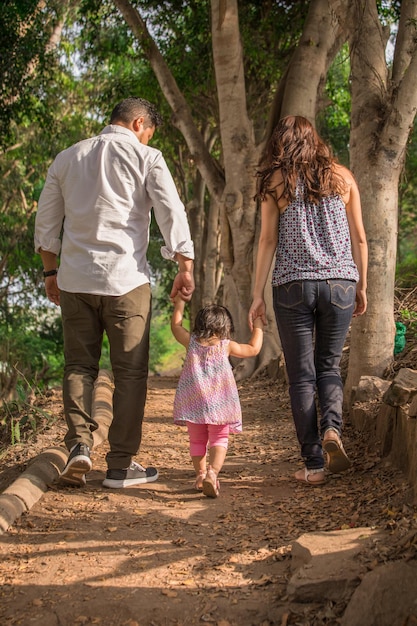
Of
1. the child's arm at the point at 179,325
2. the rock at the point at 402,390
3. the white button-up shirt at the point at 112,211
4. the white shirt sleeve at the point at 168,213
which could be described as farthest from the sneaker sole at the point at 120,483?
the rock at the point at 402,390

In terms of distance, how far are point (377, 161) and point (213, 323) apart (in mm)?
2086

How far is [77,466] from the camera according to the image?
170 inches

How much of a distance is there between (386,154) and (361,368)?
5.34 ft

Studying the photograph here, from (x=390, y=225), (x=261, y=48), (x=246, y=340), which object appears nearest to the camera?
(x=390, y=225)

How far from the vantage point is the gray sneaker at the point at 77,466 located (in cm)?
432

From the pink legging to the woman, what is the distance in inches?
17.5

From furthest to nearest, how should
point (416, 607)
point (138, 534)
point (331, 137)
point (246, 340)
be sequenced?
point (331, 137) → point (246, 340) → point (138, 534) → point (416, 607)

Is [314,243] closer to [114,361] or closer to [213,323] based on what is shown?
[213,323]

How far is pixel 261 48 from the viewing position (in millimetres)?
13164

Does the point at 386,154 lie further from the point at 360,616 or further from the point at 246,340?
the point at 246,340

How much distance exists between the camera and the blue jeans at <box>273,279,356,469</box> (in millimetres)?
4266

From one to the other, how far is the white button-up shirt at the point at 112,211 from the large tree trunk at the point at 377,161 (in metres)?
1.80

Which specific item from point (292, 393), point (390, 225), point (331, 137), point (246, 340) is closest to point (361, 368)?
point (390, 225)

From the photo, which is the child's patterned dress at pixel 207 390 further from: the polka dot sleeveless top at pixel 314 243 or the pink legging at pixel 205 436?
the polka dot sleeveless top at pixel 314 243
